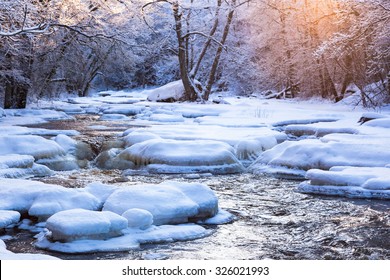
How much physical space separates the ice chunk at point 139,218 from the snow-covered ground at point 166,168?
0.01 meters

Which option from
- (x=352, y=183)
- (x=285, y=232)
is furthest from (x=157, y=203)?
(x=352, y=183)

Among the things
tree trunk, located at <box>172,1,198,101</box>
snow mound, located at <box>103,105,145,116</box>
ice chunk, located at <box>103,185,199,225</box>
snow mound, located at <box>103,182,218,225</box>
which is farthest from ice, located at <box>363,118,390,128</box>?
tree trunk, located at <box>172,1,198,101</box>

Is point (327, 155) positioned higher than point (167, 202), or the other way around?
point (327, 155)

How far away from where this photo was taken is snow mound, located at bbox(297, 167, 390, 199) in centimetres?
729

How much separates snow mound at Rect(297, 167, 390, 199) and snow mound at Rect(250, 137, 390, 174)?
0.54m

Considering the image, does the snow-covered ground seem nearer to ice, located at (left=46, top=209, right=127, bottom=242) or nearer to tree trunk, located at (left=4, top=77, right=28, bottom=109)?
ice, located at (left=46, top=209, right=127, bottom=242)

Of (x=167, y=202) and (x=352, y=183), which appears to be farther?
(x=352, y=183)

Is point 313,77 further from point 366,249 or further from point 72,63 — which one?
point 366,249

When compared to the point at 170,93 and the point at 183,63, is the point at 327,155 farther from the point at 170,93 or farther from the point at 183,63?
the point at 170,93

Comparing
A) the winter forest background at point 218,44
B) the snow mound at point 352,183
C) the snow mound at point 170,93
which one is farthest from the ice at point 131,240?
the snow mound at point 170,93

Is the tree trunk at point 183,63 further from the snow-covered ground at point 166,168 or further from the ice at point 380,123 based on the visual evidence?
the ice at point 380,123

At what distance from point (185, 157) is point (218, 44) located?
16571mm

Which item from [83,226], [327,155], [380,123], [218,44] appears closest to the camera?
[83,226]

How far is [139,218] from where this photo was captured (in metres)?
5.55
